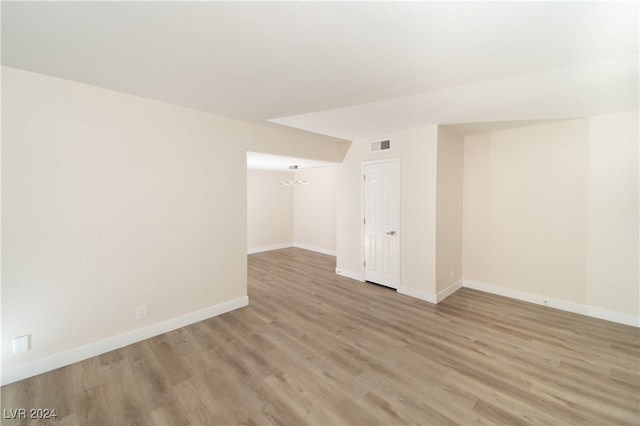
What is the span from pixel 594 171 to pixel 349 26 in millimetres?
3955

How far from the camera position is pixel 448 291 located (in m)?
4.18

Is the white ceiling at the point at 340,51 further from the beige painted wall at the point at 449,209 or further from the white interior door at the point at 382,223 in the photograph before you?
the white interior door at the point at 382,223

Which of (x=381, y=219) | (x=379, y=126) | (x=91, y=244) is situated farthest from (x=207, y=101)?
(x=381, y=219)

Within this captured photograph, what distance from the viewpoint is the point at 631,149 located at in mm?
3225

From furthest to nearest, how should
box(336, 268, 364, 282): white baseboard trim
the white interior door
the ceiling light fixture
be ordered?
the ceiling light fixture
box(336, 268, 364, 282): white baseboard trim
the white interior door

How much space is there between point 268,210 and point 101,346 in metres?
5.46

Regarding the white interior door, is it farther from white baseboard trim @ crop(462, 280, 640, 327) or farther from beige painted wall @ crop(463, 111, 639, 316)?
white baseboard trim @ crop(462, 280, 640, 327)

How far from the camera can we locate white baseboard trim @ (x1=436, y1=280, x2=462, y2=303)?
156 inches

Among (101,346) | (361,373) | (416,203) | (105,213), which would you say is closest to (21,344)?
(101,346)

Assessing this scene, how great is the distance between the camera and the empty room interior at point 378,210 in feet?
5.68

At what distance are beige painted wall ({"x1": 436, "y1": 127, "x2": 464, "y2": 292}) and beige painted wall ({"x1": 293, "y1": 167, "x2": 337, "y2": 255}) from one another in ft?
10.8

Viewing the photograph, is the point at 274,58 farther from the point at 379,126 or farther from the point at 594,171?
the point at 594,171

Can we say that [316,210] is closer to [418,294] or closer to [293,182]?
[293,182]

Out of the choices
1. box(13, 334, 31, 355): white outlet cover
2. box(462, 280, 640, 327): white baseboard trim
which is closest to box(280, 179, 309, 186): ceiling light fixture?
box(462, 280, 640, 327): white baseboard trim
